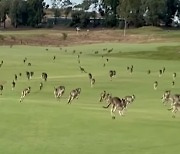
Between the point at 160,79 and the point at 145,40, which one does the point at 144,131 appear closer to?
the point at 160,79

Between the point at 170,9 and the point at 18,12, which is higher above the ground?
the point at 170,9

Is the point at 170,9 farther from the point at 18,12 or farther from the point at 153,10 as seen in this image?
the point at 18,12

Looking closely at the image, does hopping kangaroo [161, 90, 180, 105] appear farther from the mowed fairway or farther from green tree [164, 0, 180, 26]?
green tree [164, 0, 180, 26]

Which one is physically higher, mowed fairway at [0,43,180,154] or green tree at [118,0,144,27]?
mowed fairway at [0,43,180,154]

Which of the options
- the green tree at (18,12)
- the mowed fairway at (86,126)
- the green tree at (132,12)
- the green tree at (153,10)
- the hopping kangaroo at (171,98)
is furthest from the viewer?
the green tree at (18,12)

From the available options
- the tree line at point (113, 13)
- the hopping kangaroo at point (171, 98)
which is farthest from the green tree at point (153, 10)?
the hopping kangaroo at point (171, 98)

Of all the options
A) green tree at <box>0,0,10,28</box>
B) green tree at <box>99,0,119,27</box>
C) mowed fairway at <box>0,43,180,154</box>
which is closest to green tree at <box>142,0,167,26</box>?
green tree at <box>99,0,119,27</box>

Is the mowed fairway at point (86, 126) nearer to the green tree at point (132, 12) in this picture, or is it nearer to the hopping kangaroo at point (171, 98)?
the hopping kangaroo at point (171, 98)

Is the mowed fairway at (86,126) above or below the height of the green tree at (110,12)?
above

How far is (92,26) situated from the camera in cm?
13825

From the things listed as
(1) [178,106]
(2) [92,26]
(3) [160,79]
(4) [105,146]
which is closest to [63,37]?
(2) [92,26]

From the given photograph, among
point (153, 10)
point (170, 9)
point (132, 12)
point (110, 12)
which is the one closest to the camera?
point (132, 12)

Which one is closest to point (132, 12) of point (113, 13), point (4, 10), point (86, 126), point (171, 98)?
point (113, 13)

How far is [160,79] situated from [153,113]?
1517cm
